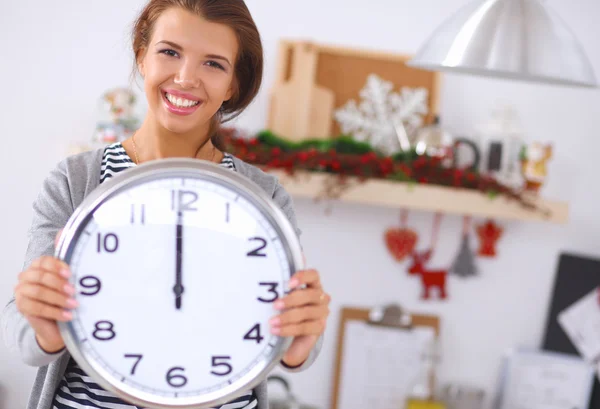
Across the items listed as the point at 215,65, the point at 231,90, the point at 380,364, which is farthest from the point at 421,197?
the point at 215,65

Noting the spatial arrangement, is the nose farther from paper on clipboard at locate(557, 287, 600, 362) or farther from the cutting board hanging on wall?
paper on clipboard at locate(557, 287, 600, 362)

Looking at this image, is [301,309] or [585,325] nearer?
[301,309]

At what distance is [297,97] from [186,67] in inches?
54.7

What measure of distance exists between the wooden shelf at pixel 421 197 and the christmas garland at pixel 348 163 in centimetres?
2

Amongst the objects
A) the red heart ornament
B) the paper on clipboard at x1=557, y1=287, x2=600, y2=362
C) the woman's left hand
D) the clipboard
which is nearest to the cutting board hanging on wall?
the red heart ornament

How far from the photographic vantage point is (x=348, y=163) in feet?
7.15

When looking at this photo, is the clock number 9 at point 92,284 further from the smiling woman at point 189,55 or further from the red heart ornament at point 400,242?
the red heart ornament at point 400,242

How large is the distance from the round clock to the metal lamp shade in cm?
68

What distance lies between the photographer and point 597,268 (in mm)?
2512

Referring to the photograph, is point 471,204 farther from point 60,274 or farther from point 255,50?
point 60,274

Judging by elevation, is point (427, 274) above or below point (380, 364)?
above

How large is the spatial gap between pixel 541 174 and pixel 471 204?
25 centimetres

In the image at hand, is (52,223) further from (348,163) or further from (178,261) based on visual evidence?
(348,163)

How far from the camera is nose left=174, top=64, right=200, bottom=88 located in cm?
91
